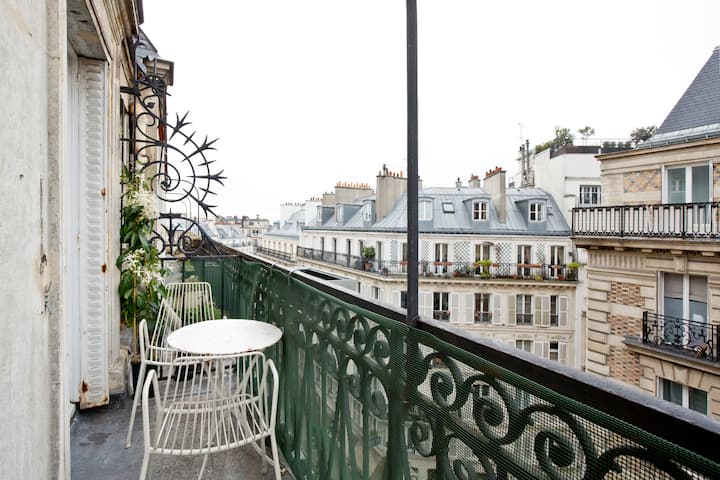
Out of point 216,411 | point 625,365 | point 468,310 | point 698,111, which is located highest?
point 698,111

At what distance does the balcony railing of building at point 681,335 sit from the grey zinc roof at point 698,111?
5035 mm

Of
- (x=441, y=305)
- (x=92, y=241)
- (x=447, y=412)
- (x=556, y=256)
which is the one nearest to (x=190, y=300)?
(x=92, y=241)

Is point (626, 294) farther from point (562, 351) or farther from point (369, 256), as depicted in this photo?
point (369, 256)

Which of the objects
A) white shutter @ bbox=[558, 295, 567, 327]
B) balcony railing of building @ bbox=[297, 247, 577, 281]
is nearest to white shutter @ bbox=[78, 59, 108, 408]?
balcony railing of building @ bbox=[297, 247, 577, 281]

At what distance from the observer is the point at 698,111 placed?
12.2 m

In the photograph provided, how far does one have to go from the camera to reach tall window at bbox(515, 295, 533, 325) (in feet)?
65.3

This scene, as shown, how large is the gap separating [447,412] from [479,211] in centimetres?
2137

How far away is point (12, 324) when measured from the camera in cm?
86

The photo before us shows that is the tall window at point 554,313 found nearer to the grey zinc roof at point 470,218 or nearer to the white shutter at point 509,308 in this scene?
the white shutter at point 509,308

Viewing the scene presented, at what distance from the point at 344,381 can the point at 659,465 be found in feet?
3.06

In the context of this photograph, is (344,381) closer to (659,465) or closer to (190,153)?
(659,465)

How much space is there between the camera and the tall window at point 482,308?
1992cm

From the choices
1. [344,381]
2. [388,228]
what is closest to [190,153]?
[344,381]

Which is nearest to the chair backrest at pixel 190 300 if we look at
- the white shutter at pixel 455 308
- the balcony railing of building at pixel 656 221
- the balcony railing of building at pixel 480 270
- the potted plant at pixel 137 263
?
the potted plant at pixel 137 263
